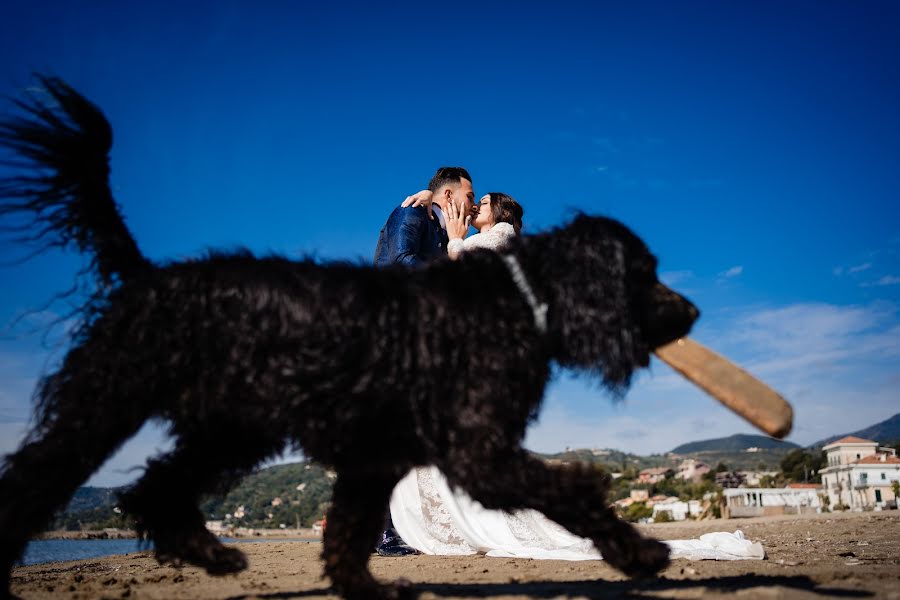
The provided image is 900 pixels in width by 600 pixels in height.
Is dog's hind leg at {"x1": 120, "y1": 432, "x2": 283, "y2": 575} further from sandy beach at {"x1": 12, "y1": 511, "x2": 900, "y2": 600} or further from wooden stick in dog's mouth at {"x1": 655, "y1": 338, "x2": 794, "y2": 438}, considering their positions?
wooden stick in dog's mouth at {"x1": 655, "y1": 338, "x2": 794, "y2": 438}

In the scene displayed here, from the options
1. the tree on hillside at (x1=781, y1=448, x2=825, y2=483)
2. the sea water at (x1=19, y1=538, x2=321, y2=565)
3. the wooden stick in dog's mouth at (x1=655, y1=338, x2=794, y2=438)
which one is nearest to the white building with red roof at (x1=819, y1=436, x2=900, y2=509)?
the tree on hillside at (x1=781, y1=448, x2=825, y2=483)

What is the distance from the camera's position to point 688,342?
303 centimetres

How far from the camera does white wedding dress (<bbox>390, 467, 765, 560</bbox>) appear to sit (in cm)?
487

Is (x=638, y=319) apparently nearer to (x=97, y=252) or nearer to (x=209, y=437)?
(x=209, y=437)

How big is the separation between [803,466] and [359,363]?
9789cm

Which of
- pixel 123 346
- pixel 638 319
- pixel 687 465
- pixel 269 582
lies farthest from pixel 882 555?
pixel 687 465

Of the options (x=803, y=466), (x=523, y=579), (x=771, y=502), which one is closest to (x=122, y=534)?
(x=523, y=579)

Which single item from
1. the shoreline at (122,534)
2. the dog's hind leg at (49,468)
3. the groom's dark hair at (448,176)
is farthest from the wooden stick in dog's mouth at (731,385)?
the groom's dark hair at (448,176)

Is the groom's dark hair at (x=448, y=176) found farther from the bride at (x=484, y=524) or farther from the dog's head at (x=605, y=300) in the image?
the dog's head at (x=605, y=300)

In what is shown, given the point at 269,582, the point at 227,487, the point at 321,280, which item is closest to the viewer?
the point at 321,280

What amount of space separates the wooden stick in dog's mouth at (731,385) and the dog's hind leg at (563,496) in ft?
2.30

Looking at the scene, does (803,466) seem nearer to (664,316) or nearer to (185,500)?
(664,316)

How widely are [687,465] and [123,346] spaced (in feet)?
479

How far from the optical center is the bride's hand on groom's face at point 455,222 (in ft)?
18.9
